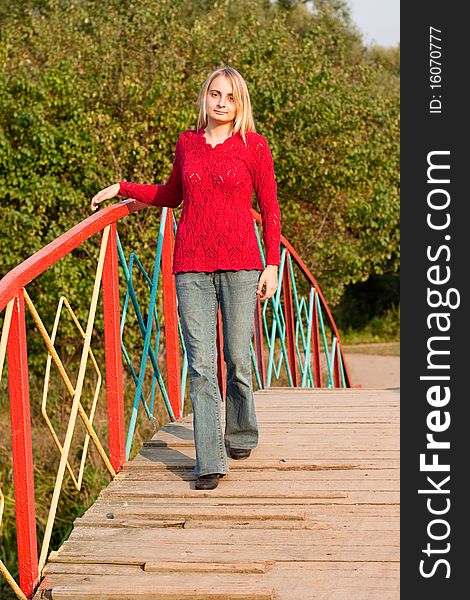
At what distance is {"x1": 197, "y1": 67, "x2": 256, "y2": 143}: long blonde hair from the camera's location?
380cm

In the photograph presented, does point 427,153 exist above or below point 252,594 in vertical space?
above

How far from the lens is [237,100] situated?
151 inches

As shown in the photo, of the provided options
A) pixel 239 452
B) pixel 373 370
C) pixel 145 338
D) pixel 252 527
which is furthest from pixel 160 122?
pixel 252 527

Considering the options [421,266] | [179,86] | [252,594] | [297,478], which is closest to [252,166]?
[421,266]

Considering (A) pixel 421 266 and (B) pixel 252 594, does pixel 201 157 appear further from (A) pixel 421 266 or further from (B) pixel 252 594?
(B) pixel 252 594

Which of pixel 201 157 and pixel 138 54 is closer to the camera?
pixel 201 157

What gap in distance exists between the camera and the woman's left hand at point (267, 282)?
3939 millimetres

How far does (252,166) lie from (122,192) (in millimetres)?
645

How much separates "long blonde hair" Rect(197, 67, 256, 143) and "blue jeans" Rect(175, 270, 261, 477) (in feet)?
1.74

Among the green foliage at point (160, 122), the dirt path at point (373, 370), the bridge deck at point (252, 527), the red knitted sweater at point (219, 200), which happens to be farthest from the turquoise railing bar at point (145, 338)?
the dirt path at point (373, 370)

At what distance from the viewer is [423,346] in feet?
12.4

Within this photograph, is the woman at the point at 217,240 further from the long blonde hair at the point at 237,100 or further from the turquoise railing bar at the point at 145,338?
the turquoise railing bar at the point at 145,338

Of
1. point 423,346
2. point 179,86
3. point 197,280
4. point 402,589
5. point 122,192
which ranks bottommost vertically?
point 402,589

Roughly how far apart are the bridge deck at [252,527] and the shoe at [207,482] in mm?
32
